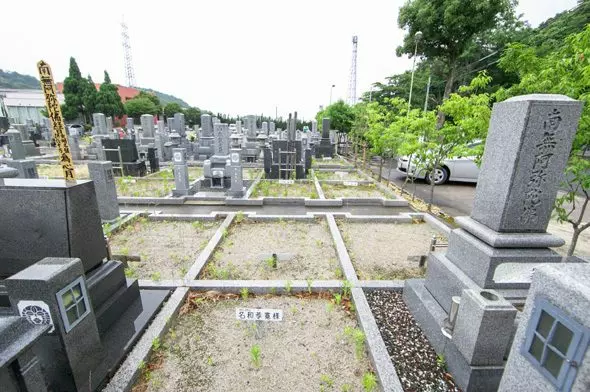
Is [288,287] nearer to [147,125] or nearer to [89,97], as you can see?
[147,125]

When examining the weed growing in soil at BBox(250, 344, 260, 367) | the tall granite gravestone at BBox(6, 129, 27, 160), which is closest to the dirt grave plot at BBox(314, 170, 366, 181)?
the weed growing in soil at BBox(250, 344, 260, 367)

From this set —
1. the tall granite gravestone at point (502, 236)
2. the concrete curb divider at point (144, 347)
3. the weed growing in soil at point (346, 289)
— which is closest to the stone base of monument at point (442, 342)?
the tall granite gravestone at point (502, 236)

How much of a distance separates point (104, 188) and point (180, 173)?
2.51m

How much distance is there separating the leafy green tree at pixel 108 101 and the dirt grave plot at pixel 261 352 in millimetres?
41641

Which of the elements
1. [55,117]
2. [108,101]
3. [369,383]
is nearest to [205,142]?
[55,117]

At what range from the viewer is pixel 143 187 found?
9945mm

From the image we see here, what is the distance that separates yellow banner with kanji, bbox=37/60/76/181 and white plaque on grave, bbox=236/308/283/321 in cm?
248

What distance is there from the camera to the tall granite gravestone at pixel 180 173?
8.49 meters

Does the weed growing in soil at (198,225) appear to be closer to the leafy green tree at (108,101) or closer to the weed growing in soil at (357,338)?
the weed growing in soil at (357,338)

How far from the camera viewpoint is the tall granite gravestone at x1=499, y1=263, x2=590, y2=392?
1.27m

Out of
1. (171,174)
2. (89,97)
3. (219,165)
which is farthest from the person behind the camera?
(89,97)

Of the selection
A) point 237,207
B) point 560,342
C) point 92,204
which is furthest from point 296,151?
point 560,342

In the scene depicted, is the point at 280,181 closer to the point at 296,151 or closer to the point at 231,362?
the point at 296,151

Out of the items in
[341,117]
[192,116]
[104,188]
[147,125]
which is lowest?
[104,188]
